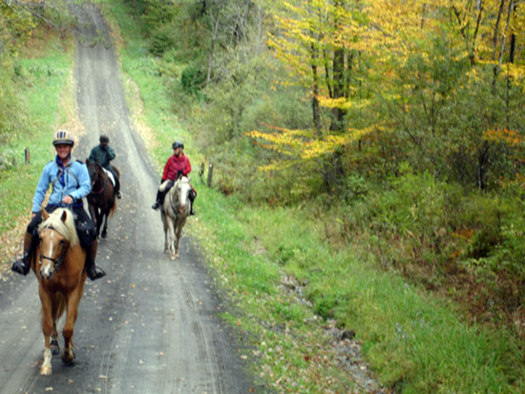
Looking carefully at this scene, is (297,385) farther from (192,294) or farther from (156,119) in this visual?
(156,119)

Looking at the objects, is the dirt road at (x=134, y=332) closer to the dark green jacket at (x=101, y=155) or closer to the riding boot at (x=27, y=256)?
the riding boot at (x=27, y=256)

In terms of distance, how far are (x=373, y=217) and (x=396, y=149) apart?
3.11 metres

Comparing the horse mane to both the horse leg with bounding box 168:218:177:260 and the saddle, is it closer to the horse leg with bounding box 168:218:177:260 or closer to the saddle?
the horse leg with bounding box 168:218:177:260

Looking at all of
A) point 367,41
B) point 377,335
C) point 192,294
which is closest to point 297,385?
point 377,335

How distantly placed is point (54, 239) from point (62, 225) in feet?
1.05

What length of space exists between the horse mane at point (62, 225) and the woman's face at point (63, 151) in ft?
3.12

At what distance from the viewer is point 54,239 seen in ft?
20.9

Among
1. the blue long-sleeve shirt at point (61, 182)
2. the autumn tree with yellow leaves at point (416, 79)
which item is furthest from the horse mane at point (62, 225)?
the autumn tree with yellow leaves at point (416, 79)

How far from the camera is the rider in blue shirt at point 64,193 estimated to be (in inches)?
286

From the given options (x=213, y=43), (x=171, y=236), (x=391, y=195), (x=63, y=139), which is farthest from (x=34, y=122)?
(x=63, y=139)

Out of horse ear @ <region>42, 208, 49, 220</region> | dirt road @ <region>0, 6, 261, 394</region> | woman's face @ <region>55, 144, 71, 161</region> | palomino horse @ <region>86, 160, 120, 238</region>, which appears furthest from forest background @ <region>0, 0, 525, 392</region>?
woman's face @ <region>55, 144, 71, 161</region>

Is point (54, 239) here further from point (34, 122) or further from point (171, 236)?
point (34, 122)

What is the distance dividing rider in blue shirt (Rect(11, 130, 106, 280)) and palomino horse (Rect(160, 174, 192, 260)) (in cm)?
559

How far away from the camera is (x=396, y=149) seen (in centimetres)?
1739
